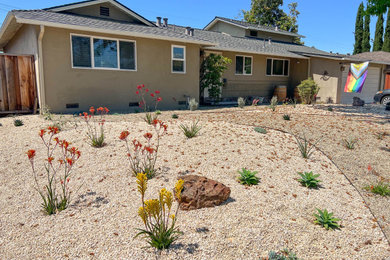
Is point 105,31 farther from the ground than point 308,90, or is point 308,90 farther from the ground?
point 105,31

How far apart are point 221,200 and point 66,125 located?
4563 millimetres

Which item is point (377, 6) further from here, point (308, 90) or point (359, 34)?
point (359, 34)

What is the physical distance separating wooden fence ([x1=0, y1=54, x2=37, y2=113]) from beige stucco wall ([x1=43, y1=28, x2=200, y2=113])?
0.86 m

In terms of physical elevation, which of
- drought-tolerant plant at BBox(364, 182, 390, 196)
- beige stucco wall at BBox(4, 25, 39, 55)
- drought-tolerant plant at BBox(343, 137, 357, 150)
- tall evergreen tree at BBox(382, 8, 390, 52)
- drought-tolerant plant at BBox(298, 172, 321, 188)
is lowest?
drought-tolerant plant at BBox(364, 182, 390, 196)

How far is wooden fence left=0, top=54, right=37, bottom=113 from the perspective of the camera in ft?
29.8

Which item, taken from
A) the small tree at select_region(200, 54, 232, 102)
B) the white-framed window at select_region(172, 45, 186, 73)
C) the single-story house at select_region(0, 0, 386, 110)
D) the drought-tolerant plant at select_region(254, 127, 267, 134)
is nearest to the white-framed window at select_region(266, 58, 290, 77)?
the single-story house at select_region(0, 0, 386, 110)

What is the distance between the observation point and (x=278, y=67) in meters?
17.1

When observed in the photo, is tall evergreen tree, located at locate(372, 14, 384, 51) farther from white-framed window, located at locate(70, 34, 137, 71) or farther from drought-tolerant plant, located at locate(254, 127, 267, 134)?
drought-tolerant plant, located at locate(254, 127, 267, 134)

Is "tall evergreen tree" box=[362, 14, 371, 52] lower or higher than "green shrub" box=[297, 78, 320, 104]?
higher

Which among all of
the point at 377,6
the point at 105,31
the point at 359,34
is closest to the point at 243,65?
the point at 377,6

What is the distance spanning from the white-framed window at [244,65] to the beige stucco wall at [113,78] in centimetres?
384

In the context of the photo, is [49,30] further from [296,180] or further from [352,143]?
[352,143]

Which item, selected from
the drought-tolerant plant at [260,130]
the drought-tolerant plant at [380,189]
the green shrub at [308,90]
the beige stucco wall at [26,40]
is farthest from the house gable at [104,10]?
the drought-tolerant plant at [380,189]

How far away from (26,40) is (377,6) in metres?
12.7
